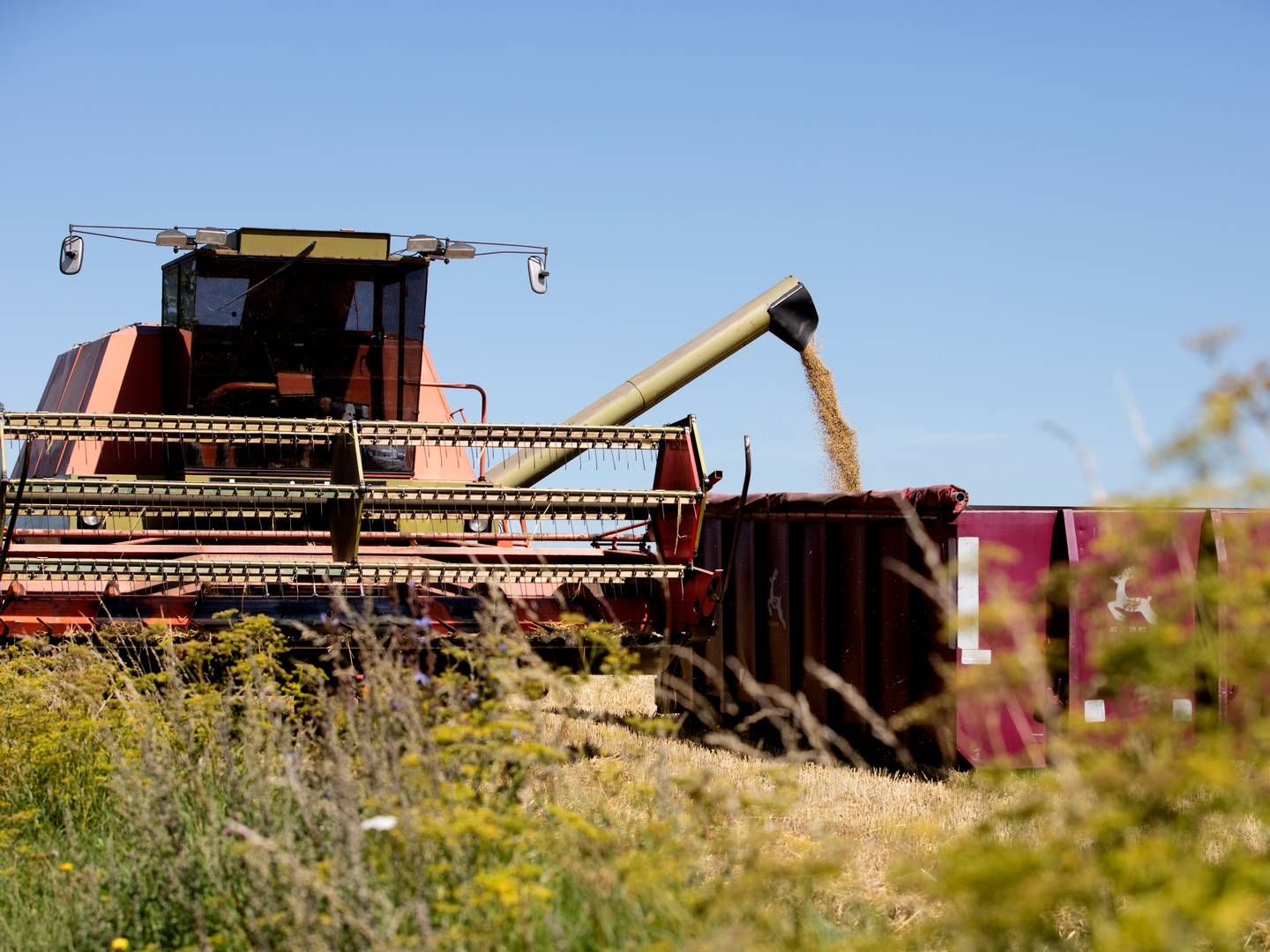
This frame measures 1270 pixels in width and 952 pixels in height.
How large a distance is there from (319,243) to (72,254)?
55.6 inches

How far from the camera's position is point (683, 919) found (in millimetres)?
2982

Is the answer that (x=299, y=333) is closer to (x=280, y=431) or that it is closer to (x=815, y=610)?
(x=280, y=431)

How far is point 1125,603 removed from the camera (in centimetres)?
756

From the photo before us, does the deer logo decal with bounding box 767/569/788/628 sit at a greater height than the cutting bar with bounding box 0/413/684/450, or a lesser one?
lesser

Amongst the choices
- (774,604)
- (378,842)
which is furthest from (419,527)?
(378,842)

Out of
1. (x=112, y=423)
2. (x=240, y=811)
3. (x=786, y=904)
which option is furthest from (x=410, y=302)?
(x=786, y=904)

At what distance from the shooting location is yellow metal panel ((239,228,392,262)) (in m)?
8.74

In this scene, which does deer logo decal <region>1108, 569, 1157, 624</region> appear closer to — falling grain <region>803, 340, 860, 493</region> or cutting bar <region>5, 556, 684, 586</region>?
cutting bar <region>5, 556, 684, 586</region>

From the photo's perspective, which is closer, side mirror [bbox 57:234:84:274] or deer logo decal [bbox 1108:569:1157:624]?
deer logo decal [bbox 1108:569:1157:624]

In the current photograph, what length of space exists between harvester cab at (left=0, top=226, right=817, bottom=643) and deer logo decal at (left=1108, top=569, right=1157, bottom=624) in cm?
210

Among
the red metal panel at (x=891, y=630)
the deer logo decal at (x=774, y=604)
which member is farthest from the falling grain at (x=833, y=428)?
the red metal panel at (x=891, y=630)

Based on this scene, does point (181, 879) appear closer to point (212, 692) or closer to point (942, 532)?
point (212, 692)

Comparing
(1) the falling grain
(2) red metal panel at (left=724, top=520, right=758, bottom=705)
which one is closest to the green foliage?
(2) red metal panel at (left=724, top=520, right=758, bottom=705)

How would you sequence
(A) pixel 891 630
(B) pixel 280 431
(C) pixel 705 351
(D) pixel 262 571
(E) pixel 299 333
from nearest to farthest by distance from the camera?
(D) pixel 262 571 < (B) pixel 280 431 < (A) pixel 891 630 < (E) pixel 299 333 < (C) pixel 705 351
